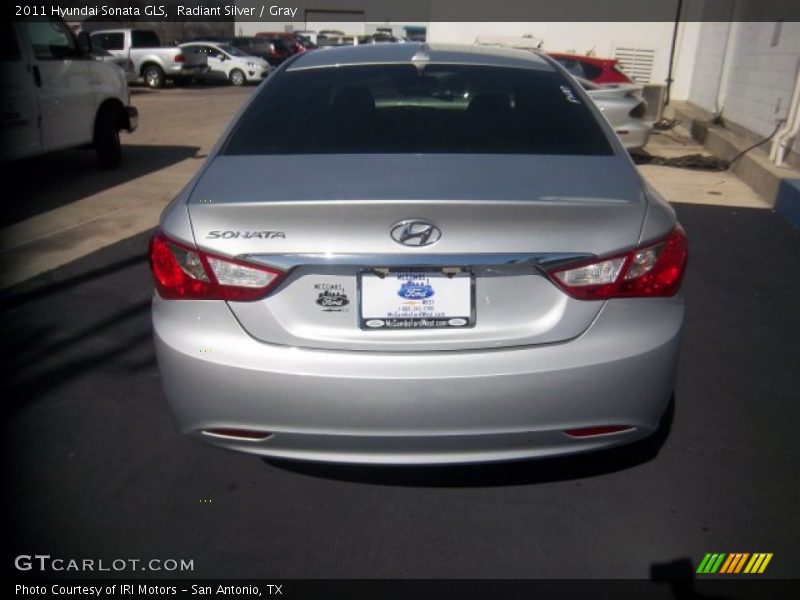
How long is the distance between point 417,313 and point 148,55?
2495cm

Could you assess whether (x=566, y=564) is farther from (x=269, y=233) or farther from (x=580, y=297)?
(x=269, y=233)

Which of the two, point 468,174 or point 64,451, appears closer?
point 468,174

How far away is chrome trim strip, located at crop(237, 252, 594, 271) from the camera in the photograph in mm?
2174

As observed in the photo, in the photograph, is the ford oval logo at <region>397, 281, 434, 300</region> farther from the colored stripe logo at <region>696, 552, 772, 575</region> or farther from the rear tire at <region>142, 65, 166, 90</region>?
the rear tire at <region>142, 65, 166, 90</region>

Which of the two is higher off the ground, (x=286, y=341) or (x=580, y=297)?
(x=580, y=297)

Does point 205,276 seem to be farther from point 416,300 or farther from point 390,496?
point 390,496

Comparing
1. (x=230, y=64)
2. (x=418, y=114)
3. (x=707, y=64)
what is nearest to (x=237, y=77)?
(x=230, y=64)

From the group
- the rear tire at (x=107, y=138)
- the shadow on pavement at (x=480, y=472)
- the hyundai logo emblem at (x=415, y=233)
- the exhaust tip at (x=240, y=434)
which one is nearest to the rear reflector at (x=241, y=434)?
the exhaust tip at (x=240, y=434)

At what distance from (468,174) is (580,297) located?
0.57 metres

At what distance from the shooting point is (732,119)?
1233 cm

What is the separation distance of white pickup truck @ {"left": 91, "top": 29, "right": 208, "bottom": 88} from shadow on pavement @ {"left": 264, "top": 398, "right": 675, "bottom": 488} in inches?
938

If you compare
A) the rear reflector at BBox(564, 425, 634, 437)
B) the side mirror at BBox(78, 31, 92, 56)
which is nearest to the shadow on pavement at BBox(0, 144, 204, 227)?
the side mirror at BBox(78, 31, 92, 56)

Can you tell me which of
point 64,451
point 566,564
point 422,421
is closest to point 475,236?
point 422,421

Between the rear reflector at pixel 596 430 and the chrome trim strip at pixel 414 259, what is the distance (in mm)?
554
